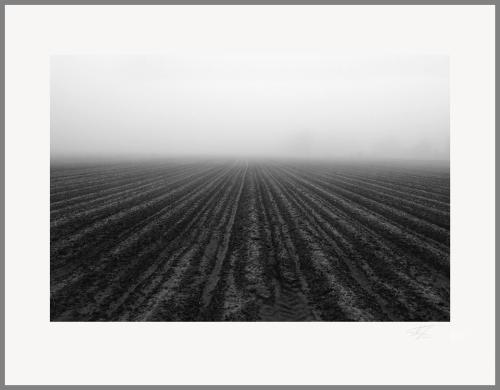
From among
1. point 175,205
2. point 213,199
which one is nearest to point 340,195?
point 213,199

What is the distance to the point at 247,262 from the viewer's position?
736 centimetres

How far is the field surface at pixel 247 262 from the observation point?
5375 millimetres

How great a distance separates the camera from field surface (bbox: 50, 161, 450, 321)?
→ 538 centimetres

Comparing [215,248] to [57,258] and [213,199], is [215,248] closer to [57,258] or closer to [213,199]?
[57,258]

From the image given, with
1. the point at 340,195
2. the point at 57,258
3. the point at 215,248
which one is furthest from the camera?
the point at 340,195

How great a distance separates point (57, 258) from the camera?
25.0 ft

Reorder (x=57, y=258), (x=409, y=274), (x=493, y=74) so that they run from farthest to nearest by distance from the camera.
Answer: (x=57, y=258) < (x=409, y=274) < (x=493, y=74)

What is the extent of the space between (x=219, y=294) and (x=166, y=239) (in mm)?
3864

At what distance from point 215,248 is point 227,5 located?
589 cm

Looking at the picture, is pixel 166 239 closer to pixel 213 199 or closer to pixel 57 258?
pixel 57 258

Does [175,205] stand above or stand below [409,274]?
above

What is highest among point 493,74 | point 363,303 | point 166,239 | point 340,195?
point 493,74

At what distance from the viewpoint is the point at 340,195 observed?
1777 centimetres

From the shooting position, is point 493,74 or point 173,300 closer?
point 173,300
